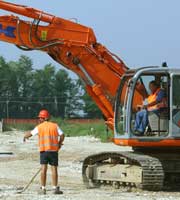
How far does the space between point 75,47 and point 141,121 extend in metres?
4.79

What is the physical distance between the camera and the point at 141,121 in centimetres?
1569

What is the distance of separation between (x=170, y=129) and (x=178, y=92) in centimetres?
81

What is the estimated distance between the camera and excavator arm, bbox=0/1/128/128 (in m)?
19.6

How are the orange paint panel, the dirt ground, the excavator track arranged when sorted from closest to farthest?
the dirt ground < the excavator track < the orange paint panel

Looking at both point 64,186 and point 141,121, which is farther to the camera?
point 64,186

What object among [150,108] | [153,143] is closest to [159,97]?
Answer: [150,108]

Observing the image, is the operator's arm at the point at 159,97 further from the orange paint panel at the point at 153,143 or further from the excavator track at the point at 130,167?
the excavator track at the point at 130,167

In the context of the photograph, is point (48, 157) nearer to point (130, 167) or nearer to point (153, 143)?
point (130, 167)

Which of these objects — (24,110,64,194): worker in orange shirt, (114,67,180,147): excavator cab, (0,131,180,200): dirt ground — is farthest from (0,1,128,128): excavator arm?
(24,110,64,194): worker in orange shirt

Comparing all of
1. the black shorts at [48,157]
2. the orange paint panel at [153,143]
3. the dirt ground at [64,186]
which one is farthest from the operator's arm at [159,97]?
the black shorts at [48,157]

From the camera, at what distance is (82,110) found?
125 meters

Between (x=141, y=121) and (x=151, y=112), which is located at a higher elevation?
(x=151, y=112)

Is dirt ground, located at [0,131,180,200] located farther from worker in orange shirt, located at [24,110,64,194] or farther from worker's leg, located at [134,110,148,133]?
worker's leg, located at [134,110,148,133]

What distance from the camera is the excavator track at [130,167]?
49.5 ft
